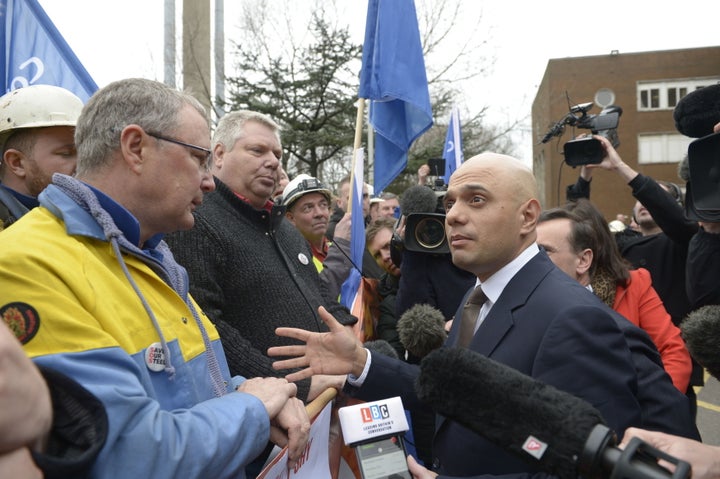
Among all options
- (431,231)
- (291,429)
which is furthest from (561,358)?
(431,231)

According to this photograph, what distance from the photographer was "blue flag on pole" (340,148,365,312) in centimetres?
464

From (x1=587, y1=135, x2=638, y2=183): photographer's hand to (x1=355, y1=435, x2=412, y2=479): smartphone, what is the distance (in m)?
2.95

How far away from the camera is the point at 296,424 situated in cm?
193

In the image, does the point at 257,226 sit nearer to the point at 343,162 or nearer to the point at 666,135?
the point at 343,162

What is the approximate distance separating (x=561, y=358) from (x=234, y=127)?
2.07 m

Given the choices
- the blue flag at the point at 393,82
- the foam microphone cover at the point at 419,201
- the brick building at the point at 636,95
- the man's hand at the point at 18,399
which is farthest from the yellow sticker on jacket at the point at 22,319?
the brick building at the point at 636,95

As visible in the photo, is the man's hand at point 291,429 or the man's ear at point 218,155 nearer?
the man's hand at point 291,429

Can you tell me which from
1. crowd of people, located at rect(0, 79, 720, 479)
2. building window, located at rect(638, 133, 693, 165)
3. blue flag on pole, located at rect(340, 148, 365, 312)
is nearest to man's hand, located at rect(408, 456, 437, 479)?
crowd of people, located at rect(0, 79, 720, 479)

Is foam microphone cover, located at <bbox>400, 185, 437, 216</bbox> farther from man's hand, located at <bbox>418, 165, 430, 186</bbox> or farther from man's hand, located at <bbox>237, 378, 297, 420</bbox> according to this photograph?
man's hand, located at <bbox>237, 378, 297, 420</bbox>

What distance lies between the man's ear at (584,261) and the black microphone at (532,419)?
231cm

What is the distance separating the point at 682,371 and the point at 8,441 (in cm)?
344

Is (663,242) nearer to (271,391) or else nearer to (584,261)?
(584,261)

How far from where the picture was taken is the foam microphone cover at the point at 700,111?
7.84ft

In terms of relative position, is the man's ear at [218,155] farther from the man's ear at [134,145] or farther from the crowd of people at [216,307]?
the man's ear at [134,145]
